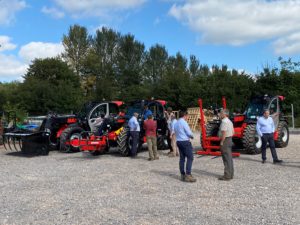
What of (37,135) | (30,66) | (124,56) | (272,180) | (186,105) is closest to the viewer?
(272,180)

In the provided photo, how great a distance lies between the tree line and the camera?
35219 millimetres

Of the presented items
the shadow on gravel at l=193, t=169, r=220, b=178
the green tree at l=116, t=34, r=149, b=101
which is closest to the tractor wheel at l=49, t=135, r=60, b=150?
the shadow on gravel at l=193, t=169, r=220, b=178

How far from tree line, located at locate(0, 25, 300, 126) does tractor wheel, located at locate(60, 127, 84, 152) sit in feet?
33.9

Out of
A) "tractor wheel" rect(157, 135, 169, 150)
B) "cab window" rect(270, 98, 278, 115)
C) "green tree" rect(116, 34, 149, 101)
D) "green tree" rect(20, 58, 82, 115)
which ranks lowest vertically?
"tractor wheel" rect(157, 135, 169, 150)

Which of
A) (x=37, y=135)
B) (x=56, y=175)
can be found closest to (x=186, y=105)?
(x=37, y=135)

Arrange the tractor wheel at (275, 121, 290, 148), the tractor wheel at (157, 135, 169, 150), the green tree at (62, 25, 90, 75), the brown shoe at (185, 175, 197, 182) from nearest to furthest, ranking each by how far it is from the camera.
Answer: the brown shoe at (185, 175, 197, 182), the tractor wheel at (275, 121, 290, 148), the tractor wheel at (157, 135, 169, 150), the green tree at (62, 25, 90, 75)

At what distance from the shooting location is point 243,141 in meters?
14.6

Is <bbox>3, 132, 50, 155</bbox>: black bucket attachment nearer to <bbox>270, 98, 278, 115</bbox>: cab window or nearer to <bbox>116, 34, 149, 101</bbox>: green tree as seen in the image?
<bbox>270, 98, 278, 115</bbox>: cab window

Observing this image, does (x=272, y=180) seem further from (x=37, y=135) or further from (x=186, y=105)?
(x=186, y=105)

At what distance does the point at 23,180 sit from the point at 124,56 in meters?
51.9

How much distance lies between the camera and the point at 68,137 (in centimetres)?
1677

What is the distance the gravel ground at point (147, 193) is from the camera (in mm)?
6930

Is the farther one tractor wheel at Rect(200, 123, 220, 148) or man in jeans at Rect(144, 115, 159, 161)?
tractor wheel at Rect(200, 123, 220, 148)

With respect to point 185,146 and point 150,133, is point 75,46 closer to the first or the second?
point 150,133
